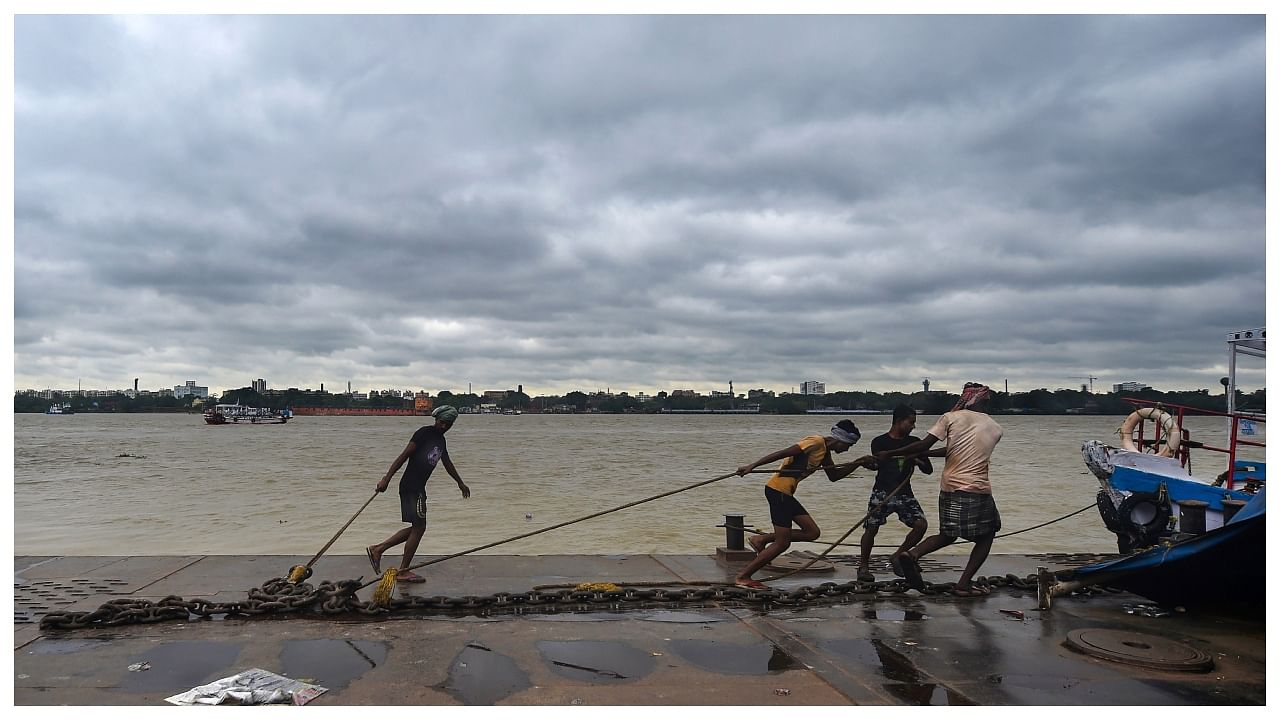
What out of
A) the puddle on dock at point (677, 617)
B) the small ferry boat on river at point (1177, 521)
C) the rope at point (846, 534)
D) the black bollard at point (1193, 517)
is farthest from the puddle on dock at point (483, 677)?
the black bollard at point (1193, 517)

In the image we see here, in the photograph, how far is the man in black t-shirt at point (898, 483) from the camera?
7988 mm

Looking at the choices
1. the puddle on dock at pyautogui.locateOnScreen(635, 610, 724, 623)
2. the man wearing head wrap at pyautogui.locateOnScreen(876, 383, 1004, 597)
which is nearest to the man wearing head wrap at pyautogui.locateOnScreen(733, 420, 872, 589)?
the man wearing head wrap at pyautogui.locateOnScreen(876, 383, 1004, 597)

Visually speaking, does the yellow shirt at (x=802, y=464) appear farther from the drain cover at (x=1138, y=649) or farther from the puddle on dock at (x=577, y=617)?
the drain cover at (x=1138, y=649)

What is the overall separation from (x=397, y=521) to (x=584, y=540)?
181 inches

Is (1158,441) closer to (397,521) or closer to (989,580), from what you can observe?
(989,580)

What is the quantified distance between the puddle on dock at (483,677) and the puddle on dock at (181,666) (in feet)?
4.50

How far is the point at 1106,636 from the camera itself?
19.5ft

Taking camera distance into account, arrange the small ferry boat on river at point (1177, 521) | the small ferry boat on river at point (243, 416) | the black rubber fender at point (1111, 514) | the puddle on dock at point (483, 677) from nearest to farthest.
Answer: the puddle on dock at point (483, 677), the small ferry boat on river at point (1177, 521), the black rubber fender at point (1111, 514), the small ferry boat on river at point (243, 416)

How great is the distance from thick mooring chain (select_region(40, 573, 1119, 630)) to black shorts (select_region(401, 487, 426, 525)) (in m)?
1.09

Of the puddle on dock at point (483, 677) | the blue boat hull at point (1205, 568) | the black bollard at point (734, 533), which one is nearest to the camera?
the puddle on dock at point (483, 677)

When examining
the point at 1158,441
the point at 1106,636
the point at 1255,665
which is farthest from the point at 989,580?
the point at 1158,441

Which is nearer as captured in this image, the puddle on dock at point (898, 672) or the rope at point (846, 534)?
the puddle on dock at point (898, 672)

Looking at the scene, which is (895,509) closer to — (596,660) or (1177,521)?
(1177,521)

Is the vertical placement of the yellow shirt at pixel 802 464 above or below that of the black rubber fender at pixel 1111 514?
above
